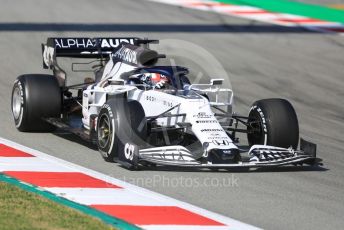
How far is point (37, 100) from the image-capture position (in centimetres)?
1246

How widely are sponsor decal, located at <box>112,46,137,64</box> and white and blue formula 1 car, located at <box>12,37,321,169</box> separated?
2cm

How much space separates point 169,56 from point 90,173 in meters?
9.96

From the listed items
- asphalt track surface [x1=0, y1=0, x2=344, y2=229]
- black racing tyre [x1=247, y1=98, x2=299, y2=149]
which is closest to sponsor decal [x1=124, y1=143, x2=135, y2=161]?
asphalt track surface [x1=0, y1=0, x2=344, y2=229]

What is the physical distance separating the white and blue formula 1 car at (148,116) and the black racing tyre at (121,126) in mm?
11

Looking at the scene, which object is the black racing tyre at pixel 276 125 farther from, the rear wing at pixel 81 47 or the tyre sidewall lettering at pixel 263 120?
the rear wing at pixel 81 47

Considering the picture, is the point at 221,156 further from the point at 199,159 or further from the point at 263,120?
the point at 263,120

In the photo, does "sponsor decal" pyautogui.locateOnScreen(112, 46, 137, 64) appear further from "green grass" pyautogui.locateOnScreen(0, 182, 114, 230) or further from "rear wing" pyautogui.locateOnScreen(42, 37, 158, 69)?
"green grass" pyautogui.locateOnScreen(0, 182, 114, 230)

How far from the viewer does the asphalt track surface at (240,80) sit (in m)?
9.45

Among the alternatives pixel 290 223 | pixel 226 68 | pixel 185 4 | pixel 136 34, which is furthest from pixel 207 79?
pixel 290 223

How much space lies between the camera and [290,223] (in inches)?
336

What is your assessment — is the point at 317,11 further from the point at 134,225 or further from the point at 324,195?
the point at 134,225

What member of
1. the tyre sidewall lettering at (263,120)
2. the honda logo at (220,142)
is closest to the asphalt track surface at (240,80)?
the honda logo at (220,142)

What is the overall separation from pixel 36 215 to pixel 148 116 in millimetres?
3226

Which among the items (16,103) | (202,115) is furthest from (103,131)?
(16,103)
